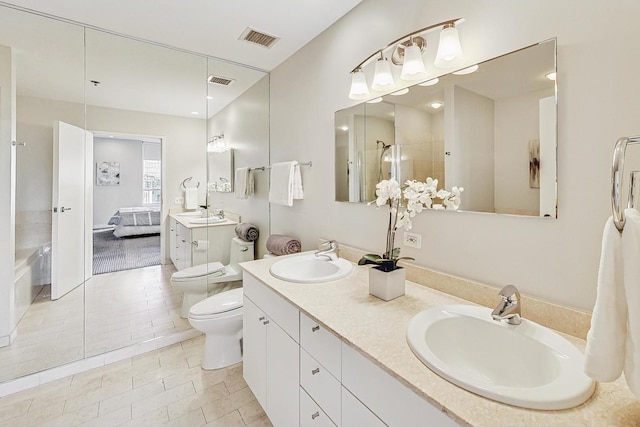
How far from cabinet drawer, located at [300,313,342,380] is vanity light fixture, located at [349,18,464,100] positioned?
48.3 inches

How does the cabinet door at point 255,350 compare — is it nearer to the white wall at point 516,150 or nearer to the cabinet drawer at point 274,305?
the cabinet drawer at point 274,305

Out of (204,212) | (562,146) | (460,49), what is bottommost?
(204,212)

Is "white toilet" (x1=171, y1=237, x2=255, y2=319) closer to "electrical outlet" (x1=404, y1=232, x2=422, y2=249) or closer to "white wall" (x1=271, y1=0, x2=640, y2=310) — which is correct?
"white wall" (x1=271, y1=0, x2=640, y2=310)

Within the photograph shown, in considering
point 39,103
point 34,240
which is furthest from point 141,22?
point 34,240

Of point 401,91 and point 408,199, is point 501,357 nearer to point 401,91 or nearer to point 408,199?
point 408,199

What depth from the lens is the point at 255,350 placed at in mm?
1598

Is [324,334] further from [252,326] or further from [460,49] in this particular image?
[460,49]

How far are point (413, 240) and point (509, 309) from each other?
58 cm

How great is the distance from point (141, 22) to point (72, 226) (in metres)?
1.56

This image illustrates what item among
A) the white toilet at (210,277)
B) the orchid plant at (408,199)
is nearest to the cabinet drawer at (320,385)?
the orchid plant at (408,199)

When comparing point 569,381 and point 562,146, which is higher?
point 562,146

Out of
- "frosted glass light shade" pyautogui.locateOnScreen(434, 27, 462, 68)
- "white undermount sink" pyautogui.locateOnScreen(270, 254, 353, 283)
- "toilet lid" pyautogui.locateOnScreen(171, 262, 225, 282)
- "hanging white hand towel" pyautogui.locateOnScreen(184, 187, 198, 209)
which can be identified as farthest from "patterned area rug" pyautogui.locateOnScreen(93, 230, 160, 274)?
"frosted glass light shade" pyautogui.locateOnScreen(434, 27, 462, 68)

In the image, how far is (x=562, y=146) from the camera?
98 cm

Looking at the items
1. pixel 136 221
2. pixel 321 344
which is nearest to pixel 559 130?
pixel 321 344
